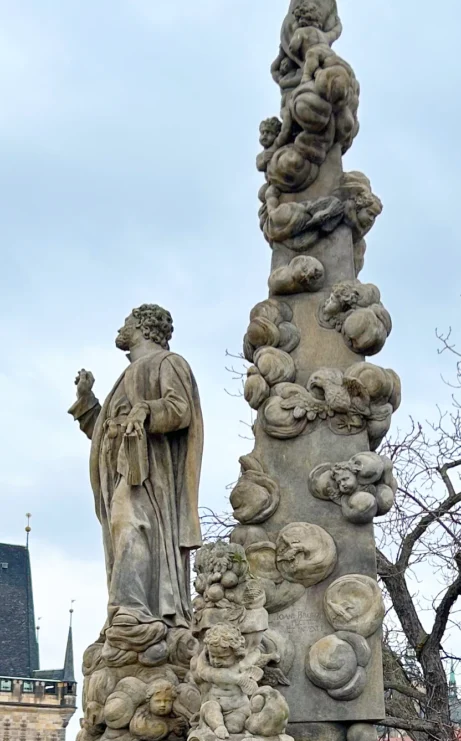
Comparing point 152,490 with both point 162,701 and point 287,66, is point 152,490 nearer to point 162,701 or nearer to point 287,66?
point 162,701

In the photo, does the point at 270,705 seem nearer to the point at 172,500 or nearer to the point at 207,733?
the point at 207,733

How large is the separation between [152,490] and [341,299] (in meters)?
1.53

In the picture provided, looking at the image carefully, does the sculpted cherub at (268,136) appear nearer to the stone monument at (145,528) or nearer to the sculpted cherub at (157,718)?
the stone monument at (145,528)

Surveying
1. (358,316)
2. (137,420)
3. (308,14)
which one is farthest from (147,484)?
(308,14)

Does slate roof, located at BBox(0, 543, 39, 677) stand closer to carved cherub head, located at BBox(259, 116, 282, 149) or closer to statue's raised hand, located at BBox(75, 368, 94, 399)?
statue's raised hand, located at BBox(75, 368, 94, 399)

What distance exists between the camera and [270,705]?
526 cm

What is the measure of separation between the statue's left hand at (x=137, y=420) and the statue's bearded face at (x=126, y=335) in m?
0.63

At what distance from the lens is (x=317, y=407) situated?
21.9ft

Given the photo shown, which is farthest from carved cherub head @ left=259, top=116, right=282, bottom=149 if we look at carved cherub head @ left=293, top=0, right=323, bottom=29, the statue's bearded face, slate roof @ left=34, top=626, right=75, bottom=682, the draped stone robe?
slate roof @ left=34, top=626, right=75, bottom=682

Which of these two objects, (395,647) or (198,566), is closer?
(198,566)

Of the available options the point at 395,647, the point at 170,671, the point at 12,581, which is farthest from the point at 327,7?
the point at 12,581

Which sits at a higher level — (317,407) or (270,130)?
(270,130)

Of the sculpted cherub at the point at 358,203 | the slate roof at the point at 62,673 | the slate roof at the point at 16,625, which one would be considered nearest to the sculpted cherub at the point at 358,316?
the sculpted cherub at the point at 358,203

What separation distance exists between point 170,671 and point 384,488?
1488 millimetres
